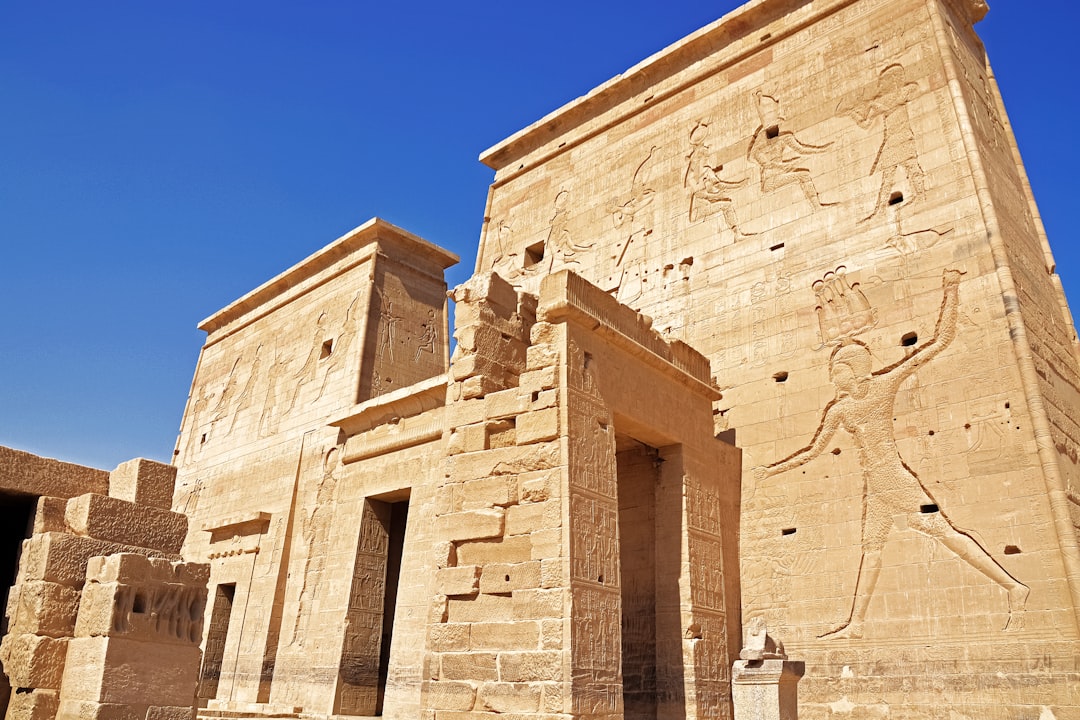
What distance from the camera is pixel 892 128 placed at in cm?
898

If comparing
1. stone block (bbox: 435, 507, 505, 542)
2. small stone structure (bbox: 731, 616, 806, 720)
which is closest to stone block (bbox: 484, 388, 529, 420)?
stone block (bbox: 435, 507, 505, 542)

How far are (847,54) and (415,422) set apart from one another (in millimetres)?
6731

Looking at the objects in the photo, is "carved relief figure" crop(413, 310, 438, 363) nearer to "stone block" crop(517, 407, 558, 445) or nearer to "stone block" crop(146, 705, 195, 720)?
"stone block" crop(517, 407, 558, 445)

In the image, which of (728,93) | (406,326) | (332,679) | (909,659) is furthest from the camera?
(406,326)

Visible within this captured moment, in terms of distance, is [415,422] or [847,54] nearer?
[847,54]

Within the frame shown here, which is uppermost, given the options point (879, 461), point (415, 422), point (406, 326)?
point (406, 326)

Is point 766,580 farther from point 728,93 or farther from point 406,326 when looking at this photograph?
point 406,326

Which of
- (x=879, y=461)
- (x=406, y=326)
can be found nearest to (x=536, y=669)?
(x=879, y=461)

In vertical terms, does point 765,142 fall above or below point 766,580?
above

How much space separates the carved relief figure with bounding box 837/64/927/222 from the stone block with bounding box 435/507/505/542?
203 inches

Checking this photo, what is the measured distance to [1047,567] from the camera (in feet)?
22.0

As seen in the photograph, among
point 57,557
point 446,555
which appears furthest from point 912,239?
point 57,557

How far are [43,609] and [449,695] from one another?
9.45ft

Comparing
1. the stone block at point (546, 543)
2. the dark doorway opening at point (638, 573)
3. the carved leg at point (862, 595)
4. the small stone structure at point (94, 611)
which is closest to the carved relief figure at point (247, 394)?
the dark doorway opening at point (638, 573)
